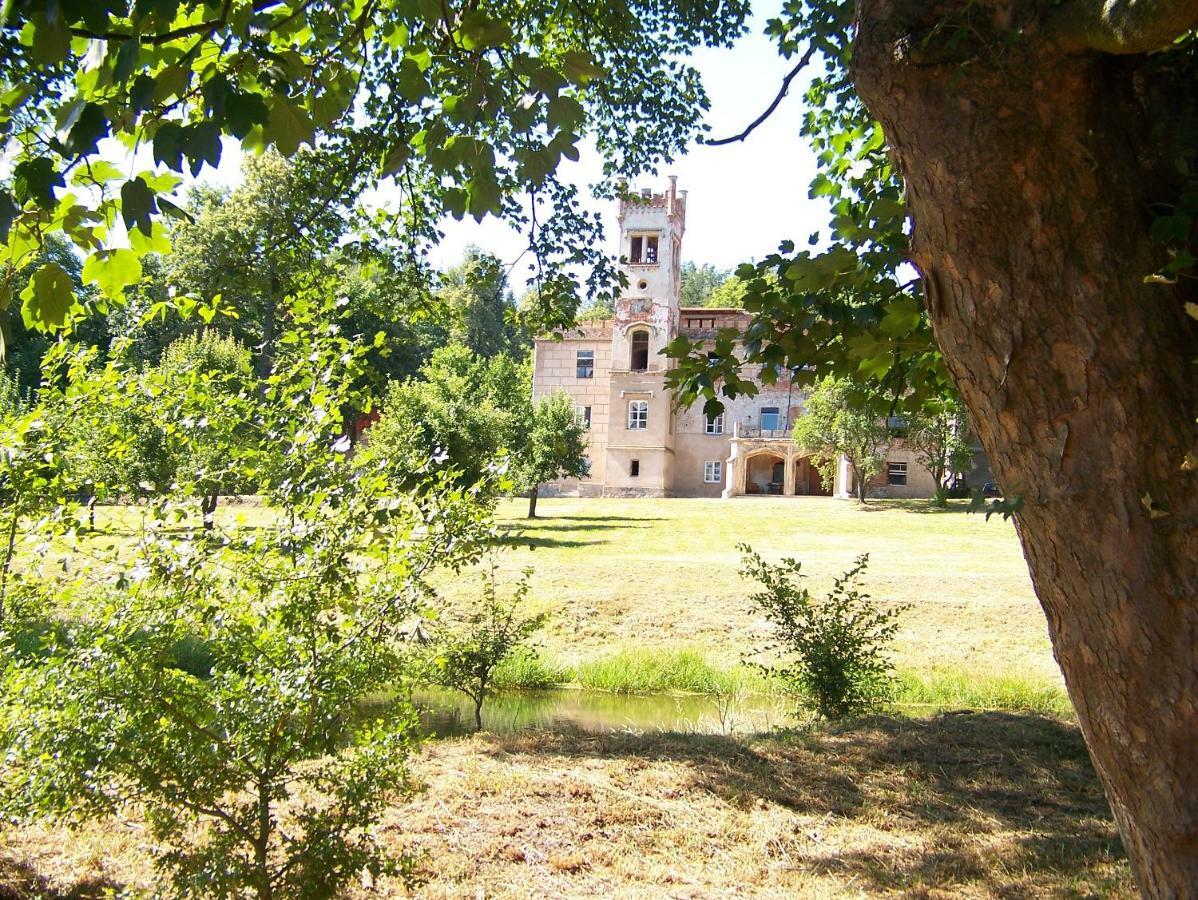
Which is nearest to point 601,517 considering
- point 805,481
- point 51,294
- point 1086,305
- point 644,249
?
point 644,249

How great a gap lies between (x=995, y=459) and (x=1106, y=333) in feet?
1.10

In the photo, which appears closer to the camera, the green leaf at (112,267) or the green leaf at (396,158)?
the green leaf at (112,267)

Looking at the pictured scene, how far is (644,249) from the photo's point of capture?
4278 cm

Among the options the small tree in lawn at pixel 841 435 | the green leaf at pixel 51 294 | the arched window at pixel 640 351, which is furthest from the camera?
the arched window at pixel 640 351

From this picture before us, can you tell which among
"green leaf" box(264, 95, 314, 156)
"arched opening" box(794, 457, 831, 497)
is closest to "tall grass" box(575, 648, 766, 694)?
"green leaf" box(264, 95, 314, 156)

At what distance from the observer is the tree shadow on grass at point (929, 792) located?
13.2ft

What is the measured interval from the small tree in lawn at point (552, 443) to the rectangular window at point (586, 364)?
34.8 ft

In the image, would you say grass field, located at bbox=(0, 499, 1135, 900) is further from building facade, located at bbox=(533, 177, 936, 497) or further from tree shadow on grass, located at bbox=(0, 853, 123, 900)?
building facade, located at bbox=(533, 177, 936, 497)

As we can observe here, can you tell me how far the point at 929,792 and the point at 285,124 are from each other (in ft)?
15.5

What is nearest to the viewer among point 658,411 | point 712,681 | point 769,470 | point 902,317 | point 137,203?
point 137,203

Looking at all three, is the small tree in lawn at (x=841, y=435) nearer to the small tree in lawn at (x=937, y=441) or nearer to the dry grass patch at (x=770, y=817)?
the small tree in lawn at (x=937, y=441)

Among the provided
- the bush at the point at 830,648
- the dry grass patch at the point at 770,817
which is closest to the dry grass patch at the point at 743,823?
the dry grass patch at the point at 770,817

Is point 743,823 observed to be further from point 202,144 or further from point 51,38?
point 51,38

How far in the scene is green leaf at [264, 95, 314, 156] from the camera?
8.07 feet
